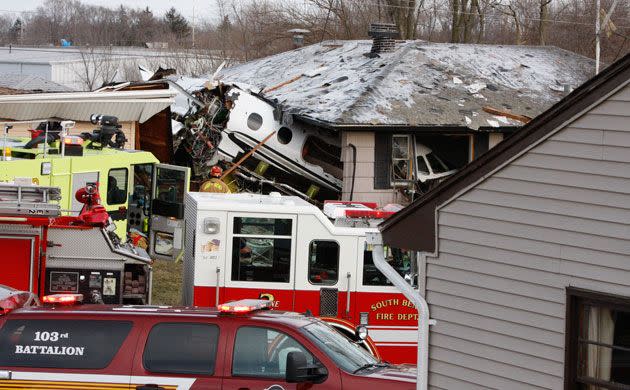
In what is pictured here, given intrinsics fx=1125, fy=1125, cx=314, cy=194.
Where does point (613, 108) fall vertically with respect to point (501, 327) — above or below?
above

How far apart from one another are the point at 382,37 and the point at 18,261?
1672 cm

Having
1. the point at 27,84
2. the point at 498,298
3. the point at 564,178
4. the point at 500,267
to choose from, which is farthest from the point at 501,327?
the point at 27,84

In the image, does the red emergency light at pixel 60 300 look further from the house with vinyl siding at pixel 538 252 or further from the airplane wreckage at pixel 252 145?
the airplane wreckage at pixel 252 145

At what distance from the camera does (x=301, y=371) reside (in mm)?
9203

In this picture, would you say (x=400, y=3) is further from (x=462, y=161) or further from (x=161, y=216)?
(x=161, y=216)

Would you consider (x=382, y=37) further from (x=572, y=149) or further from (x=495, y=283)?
(x=572, y=149)

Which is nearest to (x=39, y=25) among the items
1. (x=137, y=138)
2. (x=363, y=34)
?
(x=363, y=34)

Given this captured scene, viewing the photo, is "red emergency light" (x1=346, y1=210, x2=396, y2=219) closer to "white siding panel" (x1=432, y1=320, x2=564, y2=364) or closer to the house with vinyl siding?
the house with vinyl siding

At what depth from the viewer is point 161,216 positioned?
1922 centimetres

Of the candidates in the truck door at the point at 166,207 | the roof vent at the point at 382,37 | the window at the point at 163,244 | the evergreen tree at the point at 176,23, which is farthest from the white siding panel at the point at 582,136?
the evergreen tree at the point at 176,23

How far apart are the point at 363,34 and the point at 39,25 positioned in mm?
89229

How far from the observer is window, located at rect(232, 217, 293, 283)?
44.0 ft

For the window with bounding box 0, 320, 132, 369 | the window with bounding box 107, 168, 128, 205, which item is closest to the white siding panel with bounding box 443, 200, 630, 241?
the window with bounding box 0, 320, 132, 369

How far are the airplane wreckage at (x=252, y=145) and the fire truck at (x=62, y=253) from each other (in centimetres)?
1051
